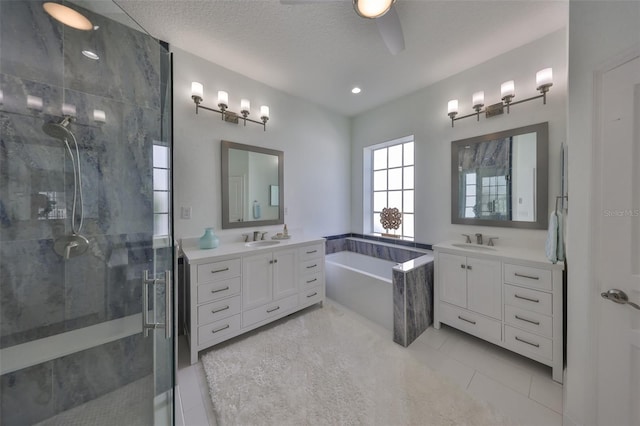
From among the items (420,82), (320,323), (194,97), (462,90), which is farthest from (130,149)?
(462,90)

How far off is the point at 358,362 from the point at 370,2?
2474 mm

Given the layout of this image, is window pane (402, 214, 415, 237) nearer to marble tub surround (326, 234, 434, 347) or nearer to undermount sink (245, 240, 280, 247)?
marble tub surround (326, 234, 434, 347)

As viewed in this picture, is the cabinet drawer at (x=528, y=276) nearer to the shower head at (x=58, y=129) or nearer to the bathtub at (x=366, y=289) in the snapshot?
the bathtub at (x=366, y=289)

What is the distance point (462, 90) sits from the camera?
8.09 feet

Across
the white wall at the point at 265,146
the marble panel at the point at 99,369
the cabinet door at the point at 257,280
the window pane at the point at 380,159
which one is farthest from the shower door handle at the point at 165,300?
the window pane at the point at 380,159

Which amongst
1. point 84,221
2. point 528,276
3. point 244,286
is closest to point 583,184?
point 528,276

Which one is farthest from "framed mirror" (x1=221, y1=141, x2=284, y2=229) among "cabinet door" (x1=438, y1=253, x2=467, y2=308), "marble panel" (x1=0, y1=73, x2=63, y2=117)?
"cabinet door" (x1=438, y1=253, x2=467, y2=308)

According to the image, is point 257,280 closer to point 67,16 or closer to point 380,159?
point 67,16

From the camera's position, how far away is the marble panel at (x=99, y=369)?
1283mm

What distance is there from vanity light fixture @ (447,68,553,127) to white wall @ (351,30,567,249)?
61mm

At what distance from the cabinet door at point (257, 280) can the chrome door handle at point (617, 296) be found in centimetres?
219

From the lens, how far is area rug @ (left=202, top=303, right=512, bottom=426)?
1302 millimetres

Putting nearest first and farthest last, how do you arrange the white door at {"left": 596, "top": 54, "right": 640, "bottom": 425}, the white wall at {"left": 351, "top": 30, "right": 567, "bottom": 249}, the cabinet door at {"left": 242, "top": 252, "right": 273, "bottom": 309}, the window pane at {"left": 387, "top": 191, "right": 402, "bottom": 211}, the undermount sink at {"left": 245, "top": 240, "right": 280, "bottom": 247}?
the white door at {"left": 596, "top": 54, "right": 640, "bottom": 425} < the white wall at {"left": 351, "top": 30, "right": 567, "bottom": 249} < the cabinet door at {"left": 242, "top": 252, "right": 273, "bottom": 309} < the undermount sink at {"left": 245, "top": 240, "right": 280, "bottom": 247} < the window pane at {"left": 387, "top": 191, "right": 402, "bottom": 211}

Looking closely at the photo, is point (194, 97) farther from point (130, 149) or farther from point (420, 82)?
point (420, 82)
